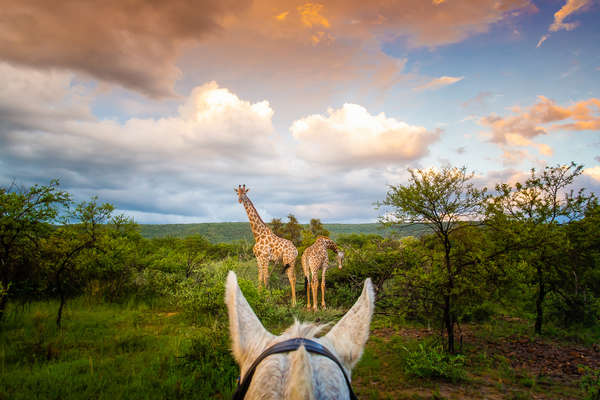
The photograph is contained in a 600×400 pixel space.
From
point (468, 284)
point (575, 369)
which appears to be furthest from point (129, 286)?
point (575, 369)

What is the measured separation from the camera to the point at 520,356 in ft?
17.7

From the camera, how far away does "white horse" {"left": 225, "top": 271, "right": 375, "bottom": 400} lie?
78 cm

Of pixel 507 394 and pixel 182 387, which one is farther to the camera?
pixel 507 394

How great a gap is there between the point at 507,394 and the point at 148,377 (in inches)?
220

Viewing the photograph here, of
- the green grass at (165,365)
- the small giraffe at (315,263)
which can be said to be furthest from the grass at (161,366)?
the small giraffe at (315,263)

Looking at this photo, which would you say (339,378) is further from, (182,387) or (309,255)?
(309,255)

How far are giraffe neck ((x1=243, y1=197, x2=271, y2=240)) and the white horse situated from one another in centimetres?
851

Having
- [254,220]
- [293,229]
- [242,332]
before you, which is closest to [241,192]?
[254,220]

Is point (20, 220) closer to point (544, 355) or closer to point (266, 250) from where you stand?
point (266, 250)

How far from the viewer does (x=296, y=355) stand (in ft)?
2.60

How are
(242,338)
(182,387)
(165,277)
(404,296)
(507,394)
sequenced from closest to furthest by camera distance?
(242,338) < (182,387) < (507,394) < (404,296) < (165,277)

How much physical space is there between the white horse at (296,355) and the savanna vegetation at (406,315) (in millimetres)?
2730

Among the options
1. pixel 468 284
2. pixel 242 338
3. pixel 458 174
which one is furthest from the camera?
pixel 458 174

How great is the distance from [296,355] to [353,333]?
0.93 metres
